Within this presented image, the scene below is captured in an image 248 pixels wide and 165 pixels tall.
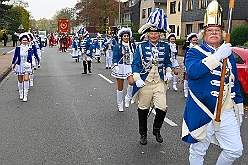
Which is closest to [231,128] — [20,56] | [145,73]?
[145,73]

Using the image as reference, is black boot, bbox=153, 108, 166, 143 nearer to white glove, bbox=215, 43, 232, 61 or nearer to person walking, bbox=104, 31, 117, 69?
white glove, bbox=215, 43, 232, 61

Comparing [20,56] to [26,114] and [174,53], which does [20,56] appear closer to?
[26,114]

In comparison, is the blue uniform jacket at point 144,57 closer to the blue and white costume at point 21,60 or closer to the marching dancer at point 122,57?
the marching dancer at point 122,57

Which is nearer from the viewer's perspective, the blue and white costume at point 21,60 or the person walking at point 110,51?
the blue and white costume at point 21,60

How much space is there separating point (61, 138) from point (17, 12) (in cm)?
7524

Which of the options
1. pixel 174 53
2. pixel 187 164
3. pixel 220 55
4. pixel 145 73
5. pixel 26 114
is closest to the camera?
pixel 220 55

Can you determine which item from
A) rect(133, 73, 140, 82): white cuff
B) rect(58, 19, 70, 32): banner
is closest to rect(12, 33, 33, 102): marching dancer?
rect(133, 73, 140, 82): white cuff

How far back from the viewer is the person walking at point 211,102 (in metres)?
3.75

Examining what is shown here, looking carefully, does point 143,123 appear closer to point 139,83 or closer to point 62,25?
point 139,83

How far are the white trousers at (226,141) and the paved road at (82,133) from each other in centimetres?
134

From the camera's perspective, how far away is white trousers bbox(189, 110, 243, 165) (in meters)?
3.71

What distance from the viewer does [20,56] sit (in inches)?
400

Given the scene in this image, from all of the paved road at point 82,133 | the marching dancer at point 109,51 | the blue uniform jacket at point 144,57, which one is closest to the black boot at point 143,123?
the paved road at point 82,133

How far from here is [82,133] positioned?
22.3 feet
